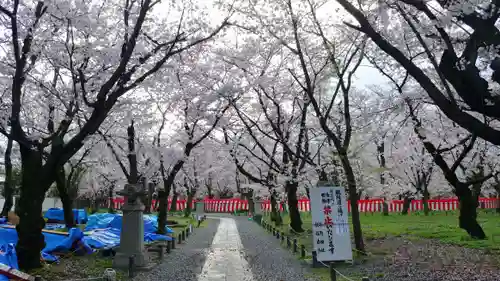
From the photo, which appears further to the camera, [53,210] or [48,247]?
[53,210]

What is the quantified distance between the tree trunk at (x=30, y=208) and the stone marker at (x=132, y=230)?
2.73m

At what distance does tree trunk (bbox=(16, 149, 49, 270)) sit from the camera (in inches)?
405

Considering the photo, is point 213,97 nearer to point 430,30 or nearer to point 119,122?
point 119,122

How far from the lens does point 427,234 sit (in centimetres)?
1992

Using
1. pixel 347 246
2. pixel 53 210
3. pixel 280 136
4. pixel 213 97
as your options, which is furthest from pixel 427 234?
pixel 53 210

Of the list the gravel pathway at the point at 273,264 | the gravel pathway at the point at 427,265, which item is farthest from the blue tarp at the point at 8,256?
the gravel pathway at the point at 427,265

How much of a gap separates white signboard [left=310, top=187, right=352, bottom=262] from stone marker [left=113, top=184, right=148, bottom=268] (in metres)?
4.93

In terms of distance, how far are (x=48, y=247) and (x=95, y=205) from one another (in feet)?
143

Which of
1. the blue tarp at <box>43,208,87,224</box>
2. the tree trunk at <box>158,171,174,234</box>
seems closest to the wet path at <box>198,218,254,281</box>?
the tree trunk at <box>158,171,174,234</box>

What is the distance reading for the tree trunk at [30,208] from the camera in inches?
405

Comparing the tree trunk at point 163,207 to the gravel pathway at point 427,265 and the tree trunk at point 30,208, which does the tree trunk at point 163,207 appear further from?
the tree trunk at point 30,208

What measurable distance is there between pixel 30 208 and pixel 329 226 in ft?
23.9

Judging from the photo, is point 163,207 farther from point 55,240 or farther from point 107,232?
point 55,240

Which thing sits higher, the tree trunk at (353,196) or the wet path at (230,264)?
the tree trunk at (353,196)
